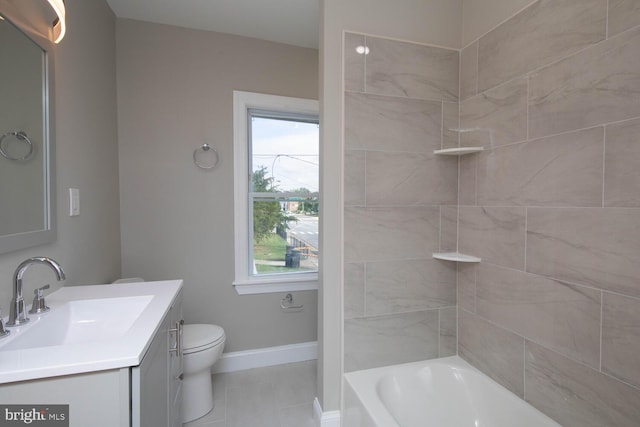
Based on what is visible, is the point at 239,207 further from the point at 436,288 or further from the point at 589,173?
the point at 589,173

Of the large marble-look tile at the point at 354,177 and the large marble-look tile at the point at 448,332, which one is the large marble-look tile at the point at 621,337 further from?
the large marble-look tile at the point at 354,177

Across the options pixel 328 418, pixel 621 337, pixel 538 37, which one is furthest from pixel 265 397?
pixel 538 37

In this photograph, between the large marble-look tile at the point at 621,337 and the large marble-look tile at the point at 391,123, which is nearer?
the large marble-look tile at the point at 621,337

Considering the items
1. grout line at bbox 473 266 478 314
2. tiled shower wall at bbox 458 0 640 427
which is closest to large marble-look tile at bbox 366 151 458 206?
tiled shower wall at bbox 458 0 640 427

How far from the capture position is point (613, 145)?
1095 mm

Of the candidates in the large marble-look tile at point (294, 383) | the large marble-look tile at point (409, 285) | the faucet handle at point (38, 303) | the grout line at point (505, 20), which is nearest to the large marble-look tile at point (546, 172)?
the large marble-look tile at point (409, 285)

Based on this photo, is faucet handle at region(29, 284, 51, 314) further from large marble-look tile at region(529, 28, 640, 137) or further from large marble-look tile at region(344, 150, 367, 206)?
large marble-look tile at region(529, 28, 640, 137)

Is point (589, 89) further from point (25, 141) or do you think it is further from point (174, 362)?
point (25, 141)

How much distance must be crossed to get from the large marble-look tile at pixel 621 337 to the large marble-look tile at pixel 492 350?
1.23 feet

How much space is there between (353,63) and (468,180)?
982mm

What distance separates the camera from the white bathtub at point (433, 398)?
1443 millimetres

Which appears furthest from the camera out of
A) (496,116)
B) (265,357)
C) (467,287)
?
(265,357)

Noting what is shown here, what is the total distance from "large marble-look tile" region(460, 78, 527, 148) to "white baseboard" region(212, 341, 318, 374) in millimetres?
2059

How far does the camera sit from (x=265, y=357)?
2430 millimetres
